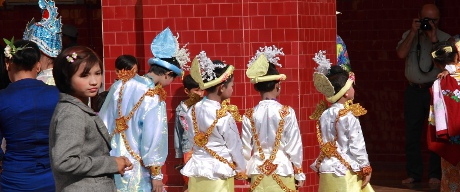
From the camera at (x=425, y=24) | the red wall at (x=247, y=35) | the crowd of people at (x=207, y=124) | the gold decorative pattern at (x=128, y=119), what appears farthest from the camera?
the camera at (x=425, y=24)

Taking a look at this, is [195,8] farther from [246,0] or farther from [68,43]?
[68,43]

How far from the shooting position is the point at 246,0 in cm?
1115

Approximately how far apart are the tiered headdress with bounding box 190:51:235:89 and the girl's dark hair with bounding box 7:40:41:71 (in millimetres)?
1881

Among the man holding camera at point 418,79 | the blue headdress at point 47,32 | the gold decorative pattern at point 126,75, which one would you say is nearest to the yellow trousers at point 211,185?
the gold decorative pattern at point 126,75

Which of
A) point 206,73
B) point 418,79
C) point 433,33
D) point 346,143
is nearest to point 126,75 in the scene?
point 206,73

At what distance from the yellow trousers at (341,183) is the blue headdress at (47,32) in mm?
2687

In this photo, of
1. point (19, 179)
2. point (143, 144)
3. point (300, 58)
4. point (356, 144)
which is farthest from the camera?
point (300, 58)

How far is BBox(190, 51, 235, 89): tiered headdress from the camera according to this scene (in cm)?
923

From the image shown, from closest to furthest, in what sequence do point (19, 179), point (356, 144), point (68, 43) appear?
1. point (19, 179)
2. point (356, 144)
3. point (68, 43)

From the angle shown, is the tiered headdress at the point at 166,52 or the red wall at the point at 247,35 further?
the red wall at the point at 247,35

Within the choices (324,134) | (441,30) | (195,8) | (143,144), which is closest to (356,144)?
(324,134)

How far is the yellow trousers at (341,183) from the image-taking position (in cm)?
938

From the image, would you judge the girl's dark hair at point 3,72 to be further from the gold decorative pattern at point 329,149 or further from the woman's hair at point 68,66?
the woman's hair at point 68,66

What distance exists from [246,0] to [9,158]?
4235 millimetres
